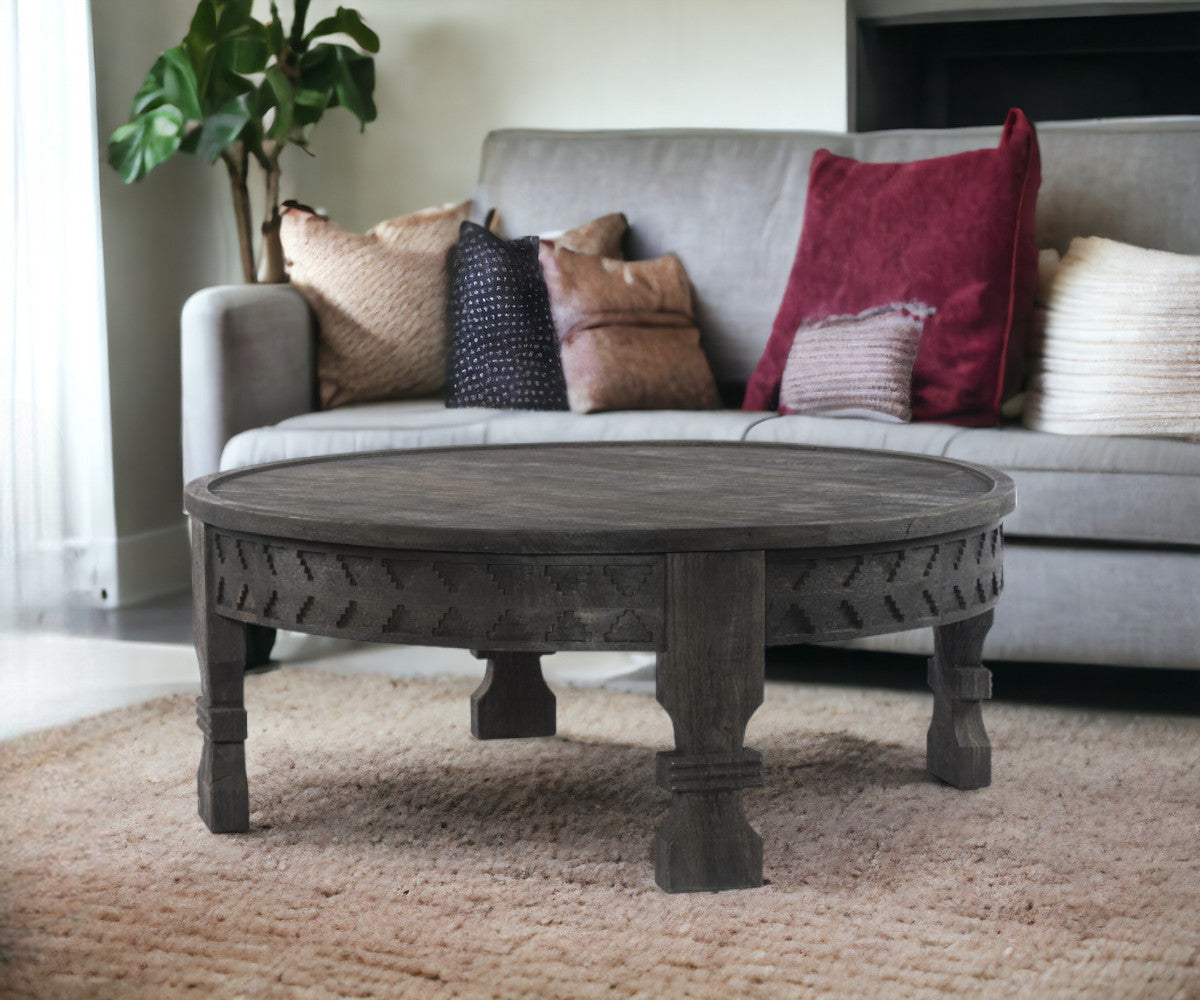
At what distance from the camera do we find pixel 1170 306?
99.9 inches

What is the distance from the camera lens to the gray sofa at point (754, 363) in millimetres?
2412

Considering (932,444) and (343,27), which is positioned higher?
(343,27)

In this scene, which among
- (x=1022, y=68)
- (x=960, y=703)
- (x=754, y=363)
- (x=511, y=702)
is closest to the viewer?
(x=960, y=703)

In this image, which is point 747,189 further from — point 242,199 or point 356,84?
point 242,199

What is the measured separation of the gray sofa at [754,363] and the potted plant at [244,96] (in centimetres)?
47

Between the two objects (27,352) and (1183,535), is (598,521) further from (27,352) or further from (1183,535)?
(27,352)

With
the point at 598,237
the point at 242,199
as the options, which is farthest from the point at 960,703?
the point at 242,199

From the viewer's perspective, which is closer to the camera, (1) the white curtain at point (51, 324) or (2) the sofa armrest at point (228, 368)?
(2) the sofa armrest at point (228, 368)

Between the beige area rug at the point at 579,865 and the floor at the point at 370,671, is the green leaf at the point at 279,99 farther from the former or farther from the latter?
the beige area rug at the point at 579,865

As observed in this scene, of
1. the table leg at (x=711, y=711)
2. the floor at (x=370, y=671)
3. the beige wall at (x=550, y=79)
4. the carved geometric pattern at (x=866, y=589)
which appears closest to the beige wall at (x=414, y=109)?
the beige wall at (x=550, y=79)

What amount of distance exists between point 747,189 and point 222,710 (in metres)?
1.74

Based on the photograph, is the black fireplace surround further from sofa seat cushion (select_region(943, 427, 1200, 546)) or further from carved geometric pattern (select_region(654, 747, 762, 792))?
carved geometric pattern (select_region(654, 747, 762, 792))

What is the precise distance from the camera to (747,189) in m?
3.21

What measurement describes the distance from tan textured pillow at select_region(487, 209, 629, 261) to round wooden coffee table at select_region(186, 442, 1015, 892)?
131 centimetres
